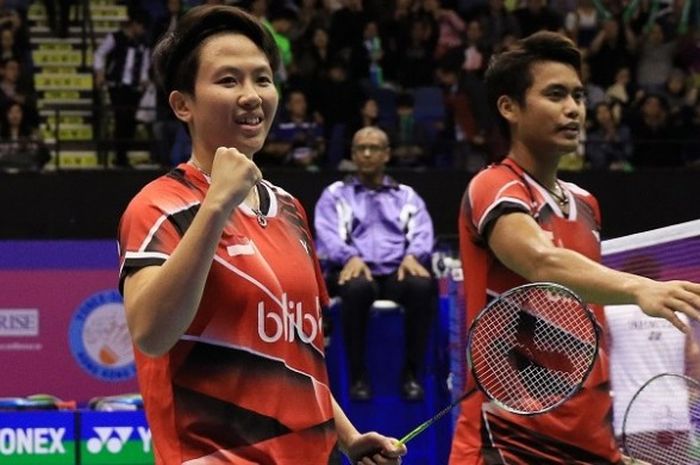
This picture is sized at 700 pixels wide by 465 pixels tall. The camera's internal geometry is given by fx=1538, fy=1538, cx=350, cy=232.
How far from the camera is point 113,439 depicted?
8.04 m

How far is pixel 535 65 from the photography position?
4.02 meters

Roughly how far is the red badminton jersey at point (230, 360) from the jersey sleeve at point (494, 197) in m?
0.95

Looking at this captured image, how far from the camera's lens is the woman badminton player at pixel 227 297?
2781mm

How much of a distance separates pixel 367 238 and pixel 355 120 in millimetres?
3893

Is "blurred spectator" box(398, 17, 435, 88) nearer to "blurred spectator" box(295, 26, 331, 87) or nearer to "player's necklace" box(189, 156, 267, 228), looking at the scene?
"blurred spectator" box(295, 26, 331, 87)

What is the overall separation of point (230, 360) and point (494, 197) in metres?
1.17

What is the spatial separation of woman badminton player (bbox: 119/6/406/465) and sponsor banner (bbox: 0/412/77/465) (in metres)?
5.26

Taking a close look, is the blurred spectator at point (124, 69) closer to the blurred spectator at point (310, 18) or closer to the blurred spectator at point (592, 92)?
the blurred spectator at point (310, 18)

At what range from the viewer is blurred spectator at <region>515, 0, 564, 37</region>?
45.6 feet

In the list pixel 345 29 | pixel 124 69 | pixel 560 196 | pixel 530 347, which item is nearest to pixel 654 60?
pixel 345 29

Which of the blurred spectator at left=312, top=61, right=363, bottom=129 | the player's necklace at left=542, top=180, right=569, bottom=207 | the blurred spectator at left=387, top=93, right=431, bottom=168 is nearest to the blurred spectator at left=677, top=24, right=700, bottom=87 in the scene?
the blurred spectator at left=387, top=93, right=431, bottom=168

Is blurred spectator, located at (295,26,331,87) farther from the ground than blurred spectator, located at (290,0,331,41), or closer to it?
closer to it

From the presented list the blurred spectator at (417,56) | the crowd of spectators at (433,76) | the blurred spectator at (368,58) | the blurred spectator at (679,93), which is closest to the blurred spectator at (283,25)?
the crowd of spectators at (433,76)

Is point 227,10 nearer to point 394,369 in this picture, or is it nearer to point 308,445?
point 308,445
